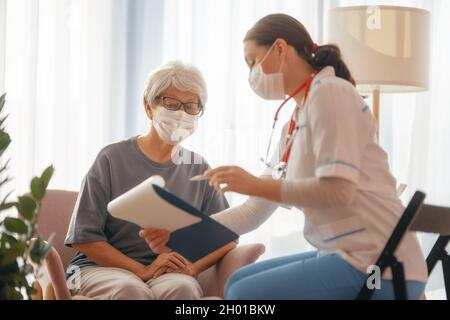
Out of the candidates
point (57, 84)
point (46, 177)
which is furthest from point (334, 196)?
point (57, 84)

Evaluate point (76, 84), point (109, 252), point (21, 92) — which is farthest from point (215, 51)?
point (109, 252)

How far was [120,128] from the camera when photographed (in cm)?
322

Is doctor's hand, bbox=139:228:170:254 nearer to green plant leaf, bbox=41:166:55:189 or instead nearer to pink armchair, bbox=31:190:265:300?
pink armchair, bbox=31:190:265:300

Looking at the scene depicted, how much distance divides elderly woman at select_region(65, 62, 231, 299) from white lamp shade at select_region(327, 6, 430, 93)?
0.71 metres

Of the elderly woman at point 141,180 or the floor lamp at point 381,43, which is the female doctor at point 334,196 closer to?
the elderly woman at point 141,180

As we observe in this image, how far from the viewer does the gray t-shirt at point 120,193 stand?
2100 millimetres

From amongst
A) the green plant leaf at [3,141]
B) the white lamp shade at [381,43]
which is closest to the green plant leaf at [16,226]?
the green plant leaf at [3,141]

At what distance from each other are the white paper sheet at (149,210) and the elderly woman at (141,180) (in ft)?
1.21

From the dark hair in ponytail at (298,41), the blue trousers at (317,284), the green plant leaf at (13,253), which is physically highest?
the dark hair in ponytail at (298,41)

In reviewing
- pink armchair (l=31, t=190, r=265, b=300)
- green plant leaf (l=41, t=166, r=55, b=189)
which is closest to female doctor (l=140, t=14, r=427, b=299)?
green plant leaf (l=41, t=166, r=55, b=189)

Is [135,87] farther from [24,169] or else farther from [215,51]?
[24,169]

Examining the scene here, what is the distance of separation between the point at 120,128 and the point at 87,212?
116 cm

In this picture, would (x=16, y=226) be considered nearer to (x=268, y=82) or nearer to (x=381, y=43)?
(x=268, y=82)

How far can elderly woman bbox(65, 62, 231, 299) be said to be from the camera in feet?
6.75
